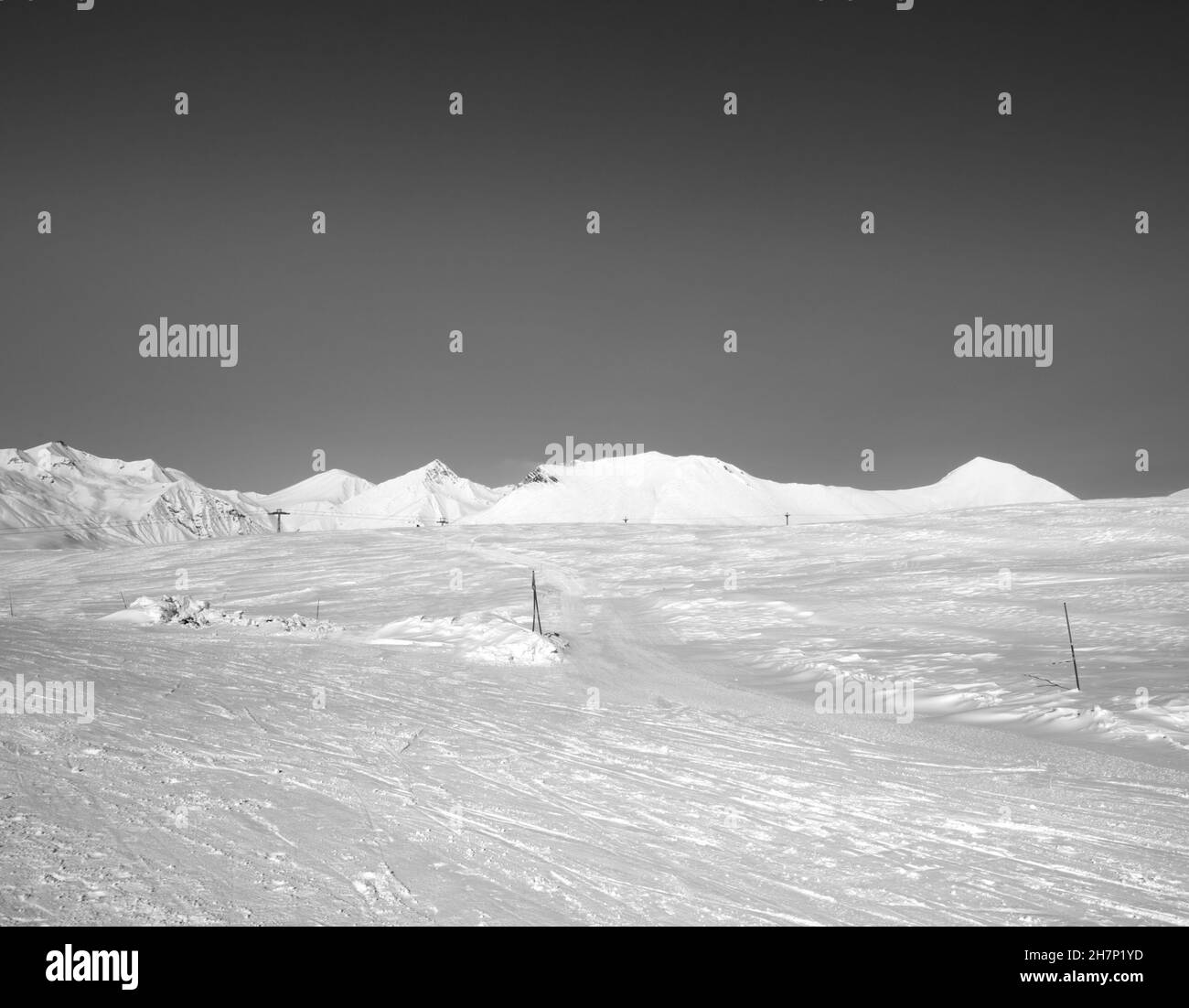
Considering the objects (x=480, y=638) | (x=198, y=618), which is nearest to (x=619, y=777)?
(x=480, y=638)

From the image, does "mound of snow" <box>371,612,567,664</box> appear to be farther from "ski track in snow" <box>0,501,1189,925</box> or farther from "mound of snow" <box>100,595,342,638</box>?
"mound of snow" <box>100,595,342,638</box>

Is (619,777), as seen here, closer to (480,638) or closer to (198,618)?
(480,638)

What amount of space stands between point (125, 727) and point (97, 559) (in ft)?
194

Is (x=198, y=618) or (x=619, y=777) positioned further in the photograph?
(x=198, y=618)

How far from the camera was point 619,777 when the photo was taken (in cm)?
1159

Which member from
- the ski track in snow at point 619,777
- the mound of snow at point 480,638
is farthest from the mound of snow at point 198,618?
the mound of snow at point 480,638

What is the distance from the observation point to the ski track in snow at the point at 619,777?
7078 mm

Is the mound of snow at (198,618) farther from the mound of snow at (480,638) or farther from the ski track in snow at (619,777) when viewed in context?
the mound of snow at (480,638)

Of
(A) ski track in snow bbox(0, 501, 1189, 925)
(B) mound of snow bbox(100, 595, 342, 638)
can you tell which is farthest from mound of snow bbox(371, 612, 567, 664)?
(B) mound of snow bbox(100, 595, 342, 638)

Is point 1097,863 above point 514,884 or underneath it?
underneath

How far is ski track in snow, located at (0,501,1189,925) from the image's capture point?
7.08m
